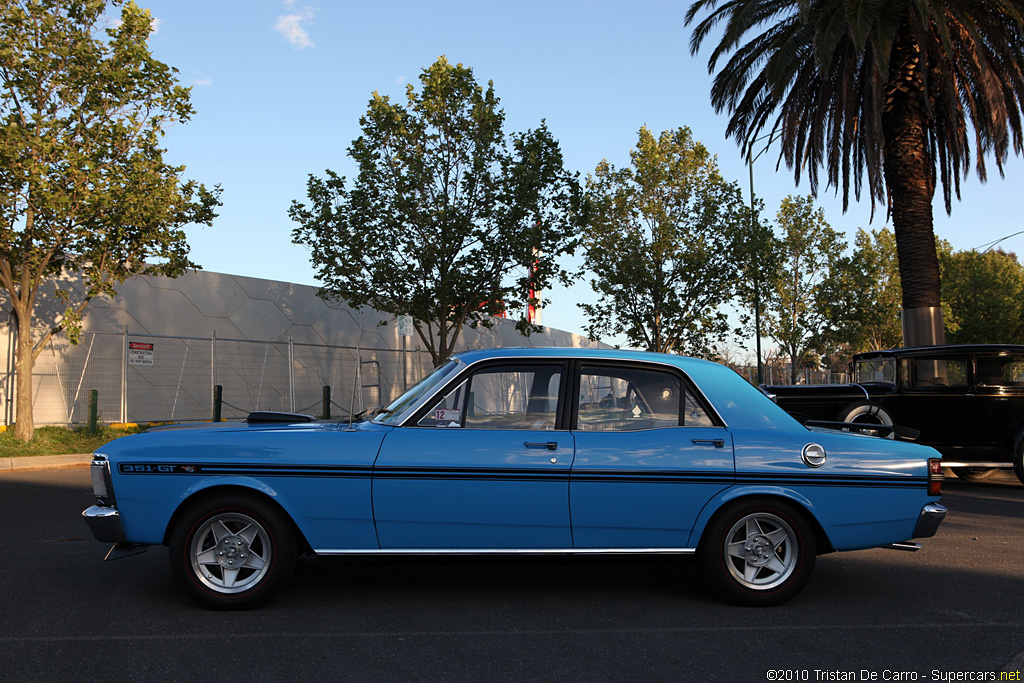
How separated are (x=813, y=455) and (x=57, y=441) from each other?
15.2 metres

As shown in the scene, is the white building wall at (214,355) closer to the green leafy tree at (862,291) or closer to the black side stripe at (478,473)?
the black side stripe at (478,473)

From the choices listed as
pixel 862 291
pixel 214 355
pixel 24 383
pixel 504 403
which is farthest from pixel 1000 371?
pixel 862 291

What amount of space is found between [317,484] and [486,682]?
1641 mm

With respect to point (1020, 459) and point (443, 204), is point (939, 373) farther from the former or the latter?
point (443, 204)

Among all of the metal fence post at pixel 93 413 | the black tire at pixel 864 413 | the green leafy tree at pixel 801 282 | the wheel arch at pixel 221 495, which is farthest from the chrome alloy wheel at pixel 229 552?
the green leafy tree at pixel 801 282

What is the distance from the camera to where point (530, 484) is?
501cm

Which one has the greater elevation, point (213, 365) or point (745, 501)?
point (213, 365)

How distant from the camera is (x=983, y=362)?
11.7 meters

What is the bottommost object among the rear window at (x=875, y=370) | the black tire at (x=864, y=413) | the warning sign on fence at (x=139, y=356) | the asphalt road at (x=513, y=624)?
the asphalt road at (x=513, y=624)

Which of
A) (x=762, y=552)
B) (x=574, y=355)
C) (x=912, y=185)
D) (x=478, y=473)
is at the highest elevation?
(x=912, y=185)

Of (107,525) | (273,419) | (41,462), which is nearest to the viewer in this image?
(107,525)

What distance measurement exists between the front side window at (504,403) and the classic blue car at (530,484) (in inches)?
0.4

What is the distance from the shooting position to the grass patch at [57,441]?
1512 cm

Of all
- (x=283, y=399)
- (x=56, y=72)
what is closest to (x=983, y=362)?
(x=56, y=72)
